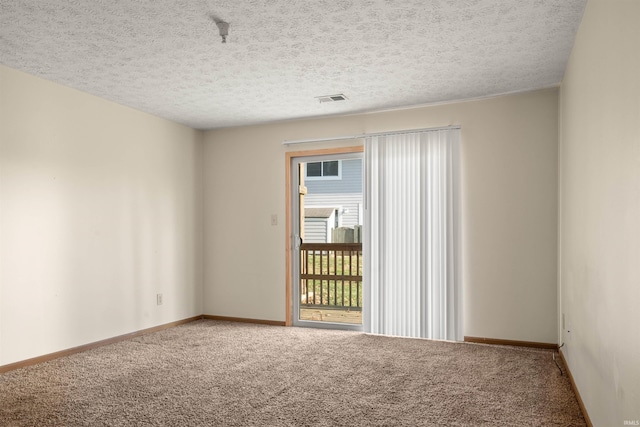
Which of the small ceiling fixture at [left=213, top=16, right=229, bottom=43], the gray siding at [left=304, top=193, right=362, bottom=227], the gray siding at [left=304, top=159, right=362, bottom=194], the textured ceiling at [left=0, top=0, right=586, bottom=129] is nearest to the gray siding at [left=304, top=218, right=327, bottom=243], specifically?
the gray siding at [left=304, top=193, right=362, bottom=227]

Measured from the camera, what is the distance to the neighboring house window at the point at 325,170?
514cm

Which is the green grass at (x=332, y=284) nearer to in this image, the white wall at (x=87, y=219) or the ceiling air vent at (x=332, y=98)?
the white wall at (x=87, y=219)

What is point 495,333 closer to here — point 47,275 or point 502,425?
point 502,425

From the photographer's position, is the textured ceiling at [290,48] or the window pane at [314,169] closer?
the textured ceiling at [290,48]

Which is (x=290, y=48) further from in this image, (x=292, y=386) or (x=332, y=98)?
(x=292, y=386)

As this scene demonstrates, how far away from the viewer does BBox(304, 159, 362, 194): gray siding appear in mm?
5023

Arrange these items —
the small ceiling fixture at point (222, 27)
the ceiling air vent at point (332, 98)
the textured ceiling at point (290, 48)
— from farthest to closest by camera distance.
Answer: the ceiling air vent at point (332, 98), the small ceiling fixture at point (222, 27), the textured ceiling at point (290, 48)

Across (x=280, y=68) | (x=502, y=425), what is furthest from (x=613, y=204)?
(x=280, y=68)

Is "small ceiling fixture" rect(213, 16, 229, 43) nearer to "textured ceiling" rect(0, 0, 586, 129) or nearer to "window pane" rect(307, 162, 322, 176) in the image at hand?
"textured ceiling" rect(0, 0, 586, 129)

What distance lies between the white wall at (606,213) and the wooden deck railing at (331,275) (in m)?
2.23

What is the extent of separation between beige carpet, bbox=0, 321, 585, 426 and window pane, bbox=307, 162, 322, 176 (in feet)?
6.03

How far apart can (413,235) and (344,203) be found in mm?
870

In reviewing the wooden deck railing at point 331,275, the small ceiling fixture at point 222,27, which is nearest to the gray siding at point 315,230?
the wooden deck railing at point 331,275

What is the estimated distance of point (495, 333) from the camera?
430 centimetres
